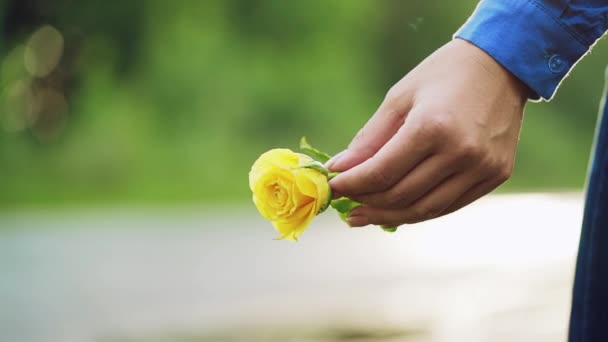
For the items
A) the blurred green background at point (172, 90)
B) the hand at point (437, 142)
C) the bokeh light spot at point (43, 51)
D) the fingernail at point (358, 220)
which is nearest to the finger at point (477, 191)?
the hand at point (437, 142)

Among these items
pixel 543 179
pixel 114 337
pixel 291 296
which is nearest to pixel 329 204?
pixel 114 337

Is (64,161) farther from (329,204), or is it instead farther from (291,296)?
(329,204)

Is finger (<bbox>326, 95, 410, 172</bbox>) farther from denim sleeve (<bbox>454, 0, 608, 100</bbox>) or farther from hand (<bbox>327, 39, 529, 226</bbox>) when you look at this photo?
denim sleeve (<bbox>454, 0, 608, 100</bbox>)

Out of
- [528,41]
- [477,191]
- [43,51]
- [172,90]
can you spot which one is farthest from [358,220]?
[43,51]

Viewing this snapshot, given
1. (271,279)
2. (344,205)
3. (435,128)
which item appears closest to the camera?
(435,128)

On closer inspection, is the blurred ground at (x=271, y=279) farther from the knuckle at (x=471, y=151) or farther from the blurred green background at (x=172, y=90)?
the knuckle at (x=471, y=151)

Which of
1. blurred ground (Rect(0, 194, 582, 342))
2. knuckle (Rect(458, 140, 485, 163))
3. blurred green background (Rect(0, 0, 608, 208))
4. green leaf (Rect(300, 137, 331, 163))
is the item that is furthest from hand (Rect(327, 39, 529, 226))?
blurred green background (Rect(0, 0, 608, 208))

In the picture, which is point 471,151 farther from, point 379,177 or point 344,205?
point 344,205
